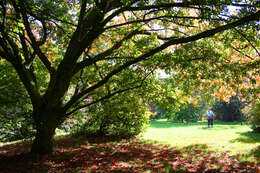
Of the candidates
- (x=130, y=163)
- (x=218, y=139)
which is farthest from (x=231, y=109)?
(x=130, y=163)

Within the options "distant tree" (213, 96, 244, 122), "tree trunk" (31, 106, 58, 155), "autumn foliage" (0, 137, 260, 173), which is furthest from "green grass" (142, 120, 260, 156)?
"distant tree" (213, 96, 244, 122)

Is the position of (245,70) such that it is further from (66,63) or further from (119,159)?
(66,63)

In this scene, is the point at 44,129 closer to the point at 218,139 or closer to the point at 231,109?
the point at 218,139

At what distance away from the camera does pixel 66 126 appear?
1478 centimetres

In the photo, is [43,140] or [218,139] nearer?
[43,140]

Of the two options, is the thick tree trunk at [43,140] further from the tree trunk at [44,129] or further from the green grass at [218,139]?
the green grass at [218,139]

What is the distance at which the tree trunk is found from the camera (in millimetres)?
7047

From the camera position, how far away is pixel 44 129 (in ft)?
23.1

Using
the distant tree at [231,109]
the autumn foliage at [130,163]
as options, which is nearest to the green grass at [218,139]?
the autumn foliage at [130,163]

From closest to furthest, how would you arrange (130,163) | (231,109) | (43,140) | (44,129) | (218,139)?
(130,163), (44,129), (43,140), (218,139), (231,109)

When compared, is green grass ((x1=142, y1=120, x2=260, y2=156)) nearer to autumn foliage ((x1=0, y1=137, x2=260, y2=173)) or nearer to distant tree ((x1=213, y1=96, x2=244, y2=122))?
autumn foliage ((x1=0, y1=137, x2=260, y2=173))

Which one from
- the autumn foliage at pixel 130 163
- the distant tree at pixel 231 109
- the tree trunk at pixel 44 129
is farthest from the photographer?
the distant tree at pixel 231 109

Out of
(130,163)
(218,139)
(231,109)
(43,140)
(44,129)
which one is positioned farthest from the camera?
(231,109)

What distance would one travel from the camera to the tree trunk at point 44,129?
7.05 meters
